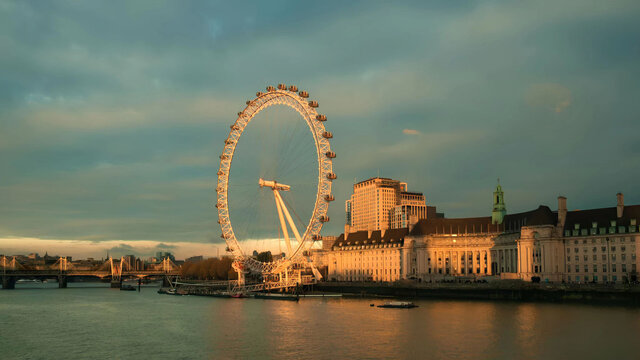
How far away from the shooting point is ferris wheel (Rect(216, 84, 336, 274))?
8731 cm

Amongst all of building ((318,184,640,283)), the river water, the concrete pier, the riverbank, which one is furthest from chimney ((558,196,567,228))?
the concrete pier

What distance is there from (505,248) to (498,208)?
41.8ft

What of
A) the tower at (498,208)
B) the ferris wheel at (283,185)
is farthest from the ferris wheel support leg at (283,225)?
the tower at (498,208)

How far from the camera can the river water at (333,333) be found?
44906 mm

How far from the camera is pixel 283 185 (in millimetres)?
97312

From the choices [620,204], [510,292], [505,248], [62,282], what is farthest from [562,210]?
[62,282]

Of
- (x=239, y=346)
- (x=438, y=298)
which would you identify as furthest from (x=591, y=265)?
(x=239, y=346)

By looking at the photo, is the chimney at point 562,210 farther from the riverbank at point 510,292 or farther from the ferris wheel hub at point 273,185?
the ferris wheel hub at point 273,185

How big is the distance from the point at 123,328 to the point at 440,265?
8896cm

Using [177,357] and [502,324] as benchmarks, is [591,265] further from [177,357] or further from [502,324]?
[177,357]

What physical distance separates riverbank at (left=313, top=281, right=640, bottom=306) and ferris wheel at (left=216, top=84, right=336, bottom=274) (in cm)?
2203

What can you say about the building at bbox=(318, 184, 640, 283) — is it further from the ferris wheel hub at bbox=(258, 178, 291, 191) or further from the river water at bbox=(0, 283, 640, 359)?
the ferris wheel hub at bbox=(258, 178, 291, 191)

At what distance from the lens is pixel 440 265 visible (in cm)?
13675

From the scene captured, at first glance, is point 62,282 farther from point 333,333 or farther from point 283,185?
point 333,333
